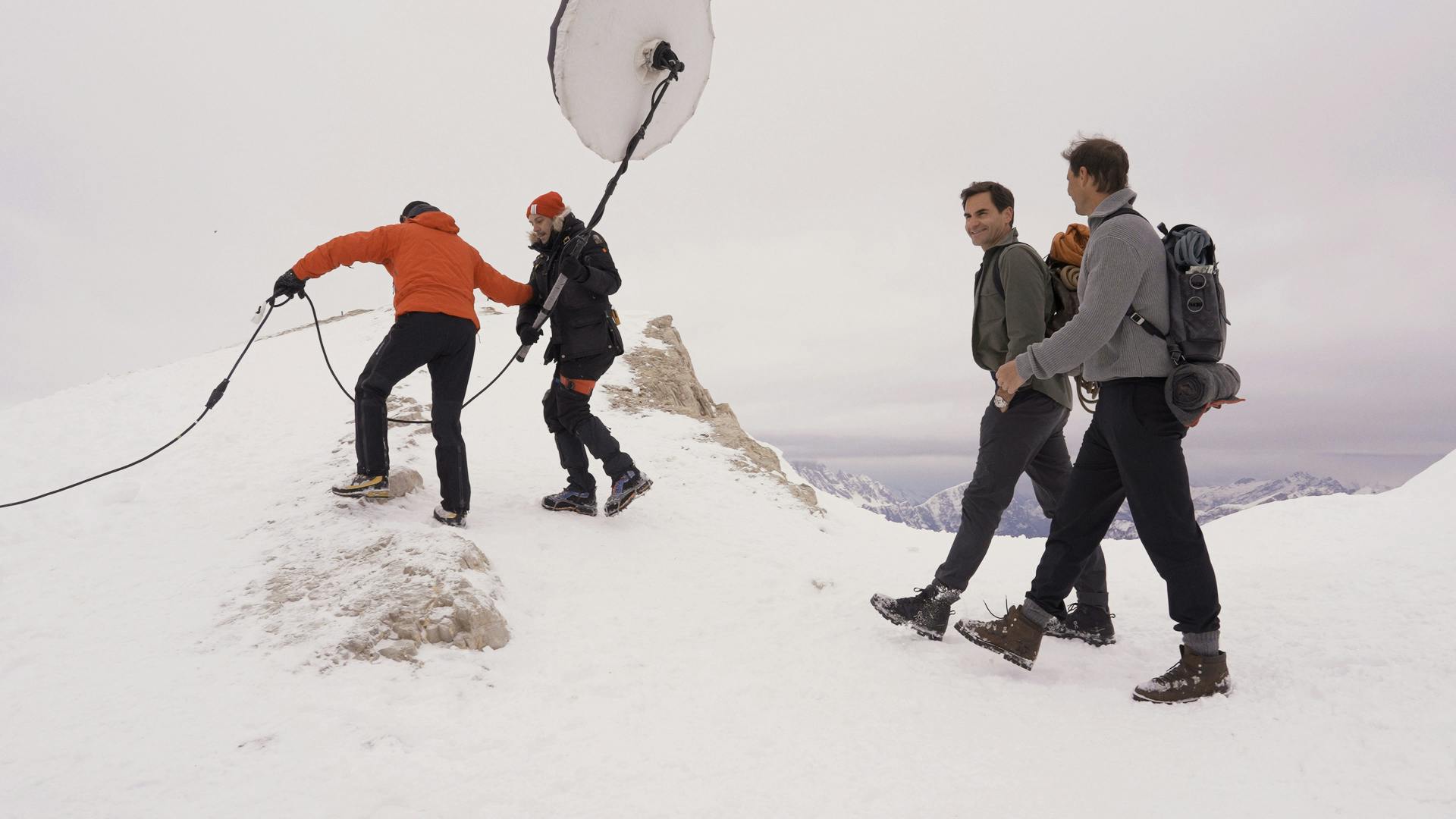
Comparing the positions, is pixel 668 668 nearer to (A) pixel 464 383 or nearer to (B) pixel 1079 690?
(B) pixel 1079 690

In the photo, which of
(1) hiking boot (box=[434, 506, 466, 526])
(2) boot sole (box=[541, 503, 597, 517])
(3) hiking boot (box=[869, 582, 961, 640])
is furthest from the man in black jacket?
(3) hiking boot (box=[869, 582, 961, 640])

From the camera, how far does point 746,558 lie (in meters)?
6.07

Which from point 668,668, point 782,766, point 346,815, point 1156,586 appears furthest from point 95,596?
point 1156,586

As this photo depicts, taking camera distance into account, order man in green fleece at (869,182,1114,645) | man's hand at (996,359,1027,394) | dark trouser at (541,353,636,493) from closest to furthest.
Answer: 1. man's hand at (996,359,1027,394)
2. man in green fleece at (869,182,1114,645)
3. dark trouser at (541,353,636,493)

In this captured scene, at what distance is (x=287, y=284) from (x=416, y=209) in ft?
3.71

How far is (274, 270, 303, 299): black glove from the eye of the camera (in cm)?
528

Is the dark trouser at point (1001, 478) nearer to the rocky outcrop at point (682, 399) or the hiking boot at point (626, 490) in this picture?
the hiking boot at point (626, 490)

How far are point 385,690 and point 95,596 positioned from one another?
255cm

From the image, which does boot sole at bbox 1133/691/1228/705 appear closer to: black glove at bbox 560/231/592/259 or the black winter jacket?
the black winter jacket

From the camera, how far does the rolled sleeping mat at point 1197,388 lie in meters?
3.17

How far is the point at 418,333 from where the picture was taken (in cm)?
531

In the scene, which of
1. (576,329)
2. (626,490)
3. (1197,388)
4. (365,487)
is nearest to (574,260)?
(576,329)

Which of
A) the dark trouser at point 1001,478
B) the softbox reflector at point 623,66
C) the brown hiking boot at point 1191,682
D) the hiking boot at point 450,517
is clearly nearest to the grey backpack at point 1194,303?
the dark trouser at point 1001,478

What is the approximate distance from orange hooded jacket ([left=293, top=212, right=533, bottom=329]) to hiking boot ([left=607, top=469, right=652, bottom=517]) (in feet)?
6.38
